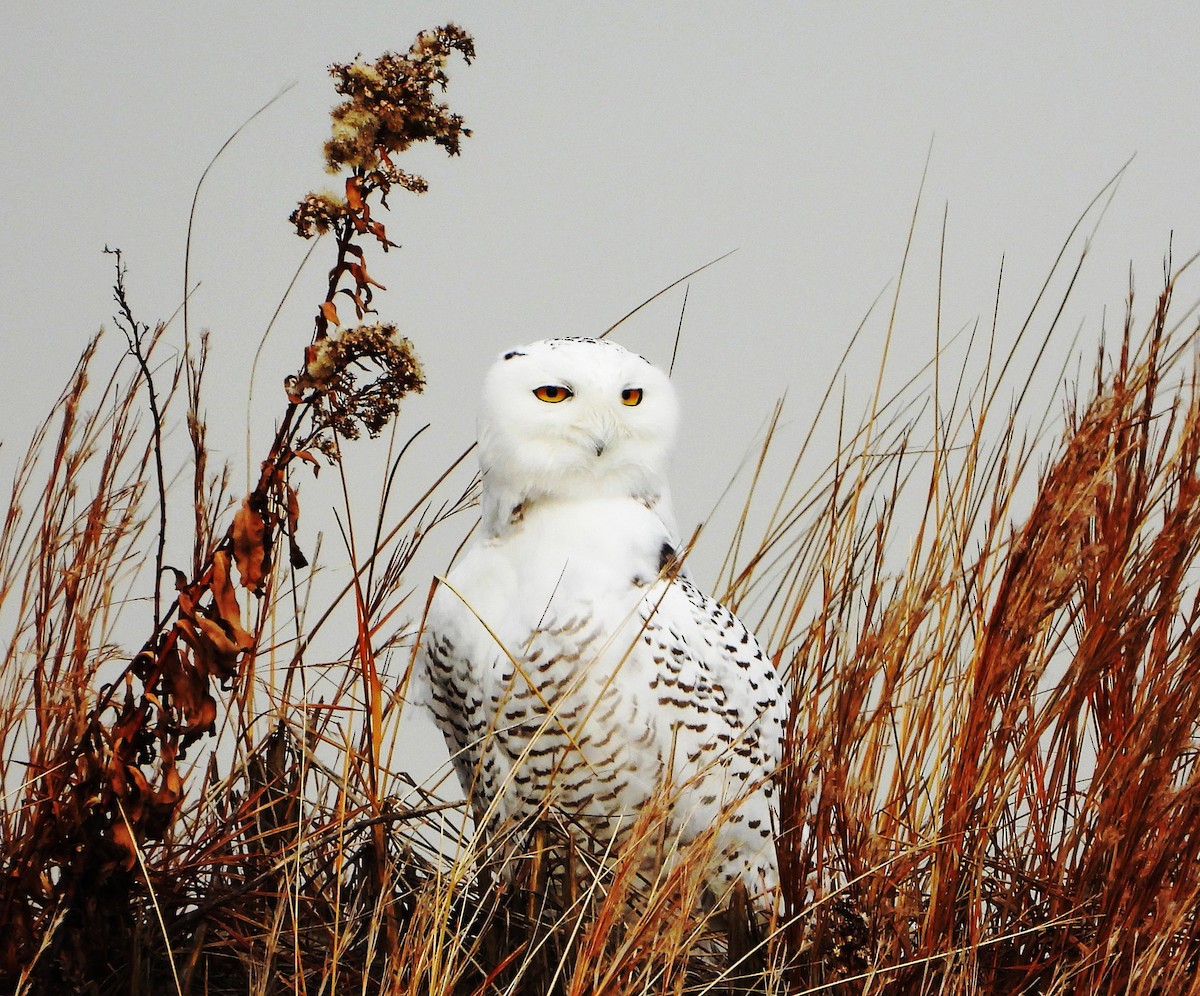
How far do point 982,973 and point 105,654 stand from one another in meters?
1.20

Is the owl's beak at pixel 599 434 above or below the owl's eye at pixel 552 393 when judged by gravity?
below

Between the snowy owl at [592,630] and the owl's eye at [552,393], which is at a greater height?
the owl's eye at [552,393]

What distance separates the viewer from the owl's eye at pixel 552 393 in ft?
5.60

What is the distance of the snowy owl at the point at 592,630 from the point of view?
1701mm

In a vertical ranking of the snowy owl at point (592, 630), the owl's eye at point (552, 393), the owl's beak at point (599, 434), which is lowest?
the snowy owl at point (592, 630)

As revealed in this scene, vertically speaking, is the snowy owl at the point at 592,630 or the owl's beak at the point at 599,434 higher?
the owl's beak at the point at 599,434

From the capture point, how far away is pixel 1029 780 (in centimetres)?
170

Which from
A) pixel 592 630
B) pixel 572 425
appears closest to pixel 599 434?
pixel 572 425

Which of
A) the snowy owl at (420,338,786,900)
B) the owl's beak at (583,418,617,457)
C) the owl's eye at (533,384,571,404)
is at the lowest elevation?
the snowy owl at (420,338,786,900)

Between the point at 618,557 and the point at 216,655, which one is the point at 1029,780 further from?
the point at 216,655

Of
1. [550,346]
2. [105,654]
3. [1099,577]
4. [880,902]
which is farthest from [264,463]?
[1099,577]

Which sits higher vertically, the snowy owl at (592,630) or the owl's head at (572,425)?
the owl's head at (572,425)

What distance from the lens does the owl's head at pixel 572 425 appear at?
170 cm

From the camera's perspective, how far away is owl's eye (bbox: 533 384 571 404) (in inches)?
67.2
